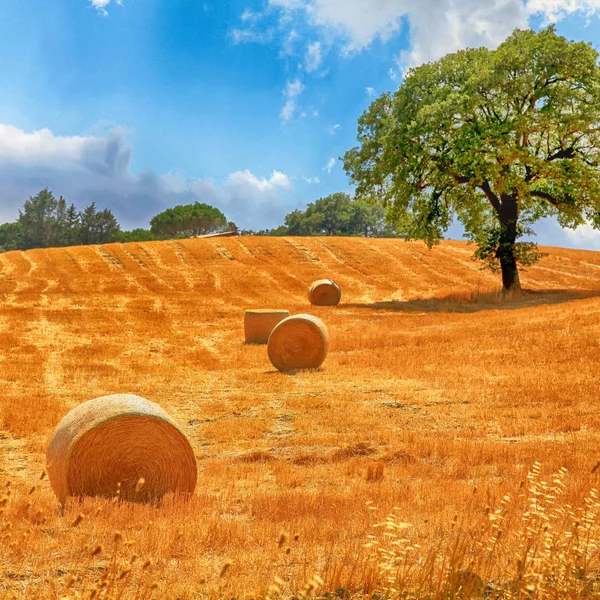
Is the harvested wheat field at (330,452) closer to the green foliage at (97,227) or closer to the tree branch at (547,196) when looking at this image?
the tree branch at (547,196)

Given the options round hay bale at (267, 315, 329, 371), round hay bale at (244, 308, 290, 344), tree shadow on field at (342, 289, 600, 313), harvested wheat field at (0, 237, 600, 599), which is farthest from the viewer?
tree shadow on field at (342, 289, 600, 313)

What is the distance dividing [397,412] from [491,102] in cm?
2683

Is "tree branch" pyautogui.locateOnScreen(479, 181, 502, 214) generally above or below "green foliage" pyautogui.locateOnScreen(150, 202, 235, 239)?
below

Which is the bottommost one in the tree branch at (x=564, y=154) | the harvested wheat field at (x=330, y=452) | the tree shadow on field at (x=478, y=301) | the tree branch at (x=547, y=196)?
the harvested wheat field at (x=330, y=452)

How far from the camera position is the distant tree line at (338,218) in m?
113

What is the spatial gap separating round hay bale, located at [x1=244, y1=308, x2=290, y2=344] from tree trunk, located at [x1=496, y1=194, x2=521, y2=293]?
1897cm

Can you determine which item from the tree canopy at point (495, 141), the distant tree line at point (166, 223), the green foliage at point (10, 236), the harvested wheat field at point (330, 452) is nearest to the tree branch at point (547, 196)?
the tree canopy at point (495, 141)

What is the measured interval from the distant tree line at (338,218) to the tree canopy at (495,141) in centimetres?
7487

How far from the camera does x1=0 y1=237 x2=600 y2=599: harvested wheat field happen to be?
476 cm

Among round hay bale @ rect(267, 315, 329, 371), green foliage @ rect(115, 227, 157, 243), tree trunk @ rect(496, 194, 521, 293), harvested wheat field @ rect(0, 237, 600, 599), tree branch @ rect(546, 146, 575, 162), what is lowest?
harvested wheat field @ rect(0, 237, 600, 599)

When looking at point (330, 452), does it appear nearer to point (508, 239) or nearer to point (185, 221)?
point (508, 239)

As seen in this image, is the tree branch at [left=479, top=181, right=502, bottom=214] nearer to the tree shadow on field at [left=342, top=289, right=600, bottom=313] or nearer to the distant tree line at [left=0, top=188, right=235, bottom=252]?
the tree shadow on field at [left=342, top=289, right=600, bottom=313]

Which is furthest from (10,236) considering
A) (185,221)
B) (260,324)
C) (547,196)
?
(260,324)

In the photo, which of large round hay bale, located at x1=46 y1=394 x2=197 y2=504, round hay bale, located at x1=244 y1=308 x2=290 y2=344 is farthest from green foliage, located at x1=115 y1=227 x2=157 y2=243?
large round hay bale, located at x1=46 y1=394 x2=197 y2=504
